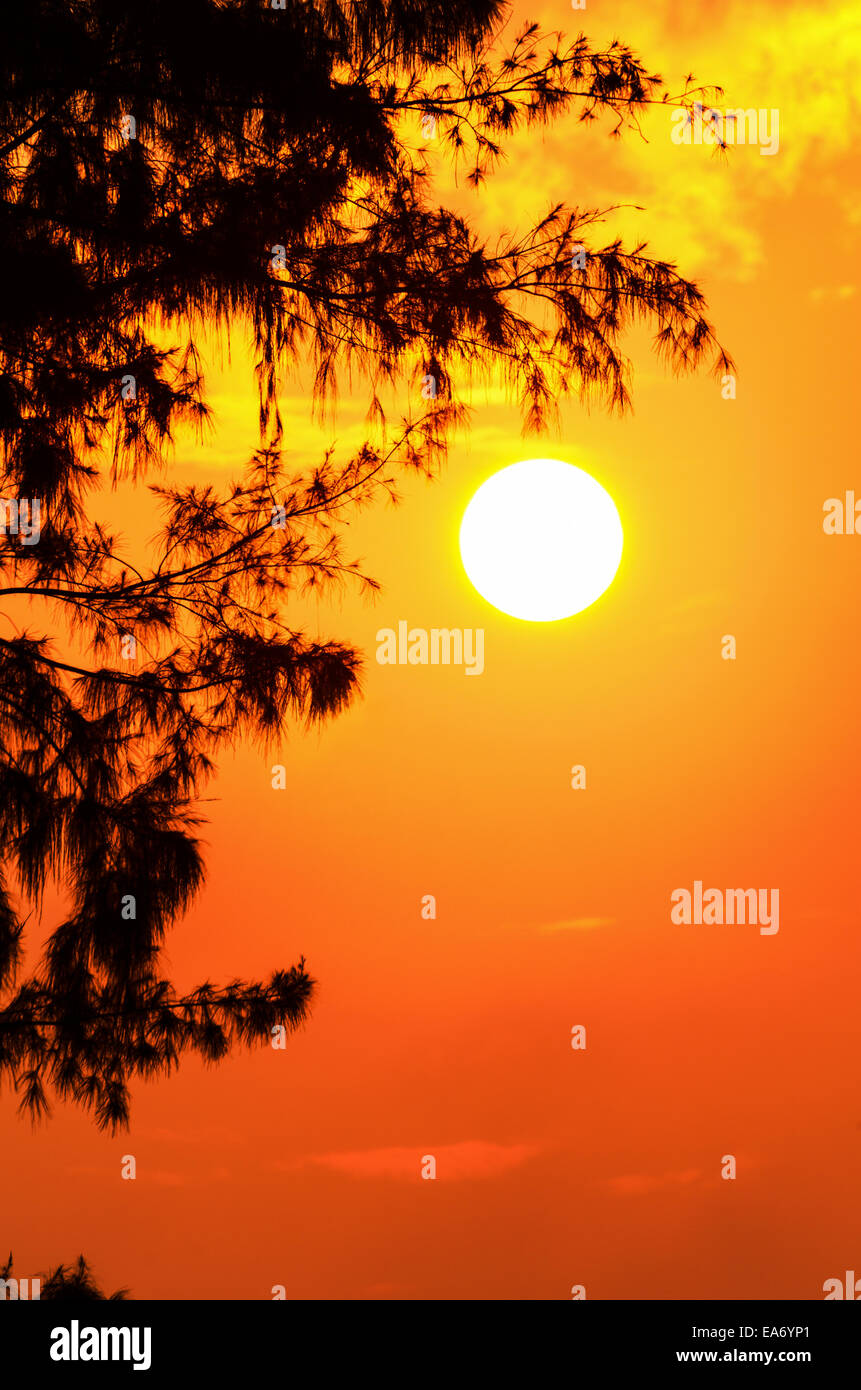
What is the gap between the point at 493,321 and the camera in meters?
3.82

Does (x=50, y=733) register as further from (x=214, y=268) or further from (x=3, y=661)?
(x=214, y=268)

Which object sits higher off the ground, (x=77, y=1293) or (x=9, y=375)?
(x=9, y=375)

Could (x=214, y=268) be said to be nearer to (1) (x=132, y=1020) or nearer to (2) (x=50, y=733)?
(2) (x=50, y=733)

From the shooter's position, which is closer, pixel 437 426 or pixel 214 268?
pixel 214 268

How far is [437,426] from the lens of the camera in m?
4.08

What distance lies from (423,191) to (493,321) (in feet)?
1.48

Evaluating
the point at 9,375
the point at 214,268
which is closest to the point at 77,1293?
the point at 9,375

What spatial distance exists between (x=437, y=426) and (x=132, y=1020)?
7.26 feet

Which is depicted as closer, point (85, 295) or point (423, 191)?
point (85, 295)

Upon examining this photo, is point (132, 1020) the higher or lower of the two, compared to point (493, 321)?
lower

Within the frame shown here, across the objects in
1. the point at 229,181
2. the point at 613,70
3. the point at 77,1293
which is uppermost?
the point at 613,70

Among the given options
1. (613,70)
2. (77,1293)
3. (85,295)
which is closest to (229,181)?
(85,295)
